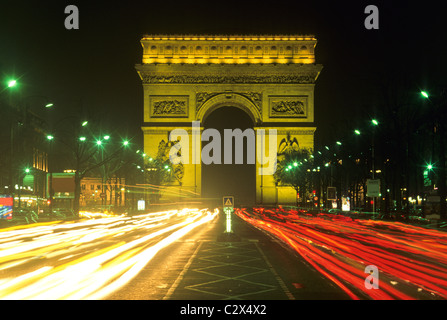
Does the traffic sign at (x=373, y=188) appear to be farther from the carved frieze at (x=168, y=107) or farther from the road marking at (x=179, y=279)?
the carved frieze at (x=168, y=107)

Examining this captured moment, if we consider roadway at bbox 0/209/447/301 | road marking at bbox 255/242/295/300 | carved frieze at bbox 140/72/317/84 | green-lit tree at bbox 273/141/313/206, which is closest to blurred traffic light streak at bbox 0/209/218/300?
roadway at bbox 0/209/447/301

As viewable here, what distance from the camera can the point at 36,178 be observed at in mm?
114312

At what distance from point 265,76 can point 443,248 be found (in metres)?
75.0

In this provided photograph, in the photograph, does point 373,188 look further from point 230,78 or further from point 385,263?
point 230,78

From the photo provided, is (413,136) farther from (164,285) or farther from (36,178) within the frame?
(36,178)

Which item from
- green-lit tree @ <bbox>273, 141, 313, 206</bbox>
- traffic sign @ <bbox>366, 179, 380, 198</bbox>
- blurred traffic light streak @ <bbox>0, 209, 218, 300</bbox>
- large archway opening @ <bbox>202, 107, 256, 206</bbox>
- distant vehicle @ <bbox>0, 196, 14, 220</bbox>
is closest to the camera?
blurred traffic light streak @ <bbox>0, 209, 218, 300</bbox>

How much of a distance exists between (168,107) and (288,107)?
17597 mm

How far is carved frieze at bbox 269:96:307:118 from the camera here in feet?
304

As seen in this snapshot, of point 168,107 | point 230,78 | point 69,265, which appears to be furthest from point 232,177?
point 69,265

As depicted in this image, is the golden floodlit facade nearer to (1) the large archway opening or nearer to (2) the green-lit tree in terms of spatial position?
(2) the green-lit tree

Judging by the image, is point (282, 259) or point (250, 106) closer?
point (282, 259)

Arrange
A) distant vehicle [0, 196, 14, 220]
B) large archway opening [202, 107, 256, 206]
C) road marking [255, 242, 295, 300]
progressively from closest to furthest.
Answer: road marking [255, 242, 295, 300] → distant vehicle [0, 196, 14, 220] → large archway opening [202, 107, 256, 206]
